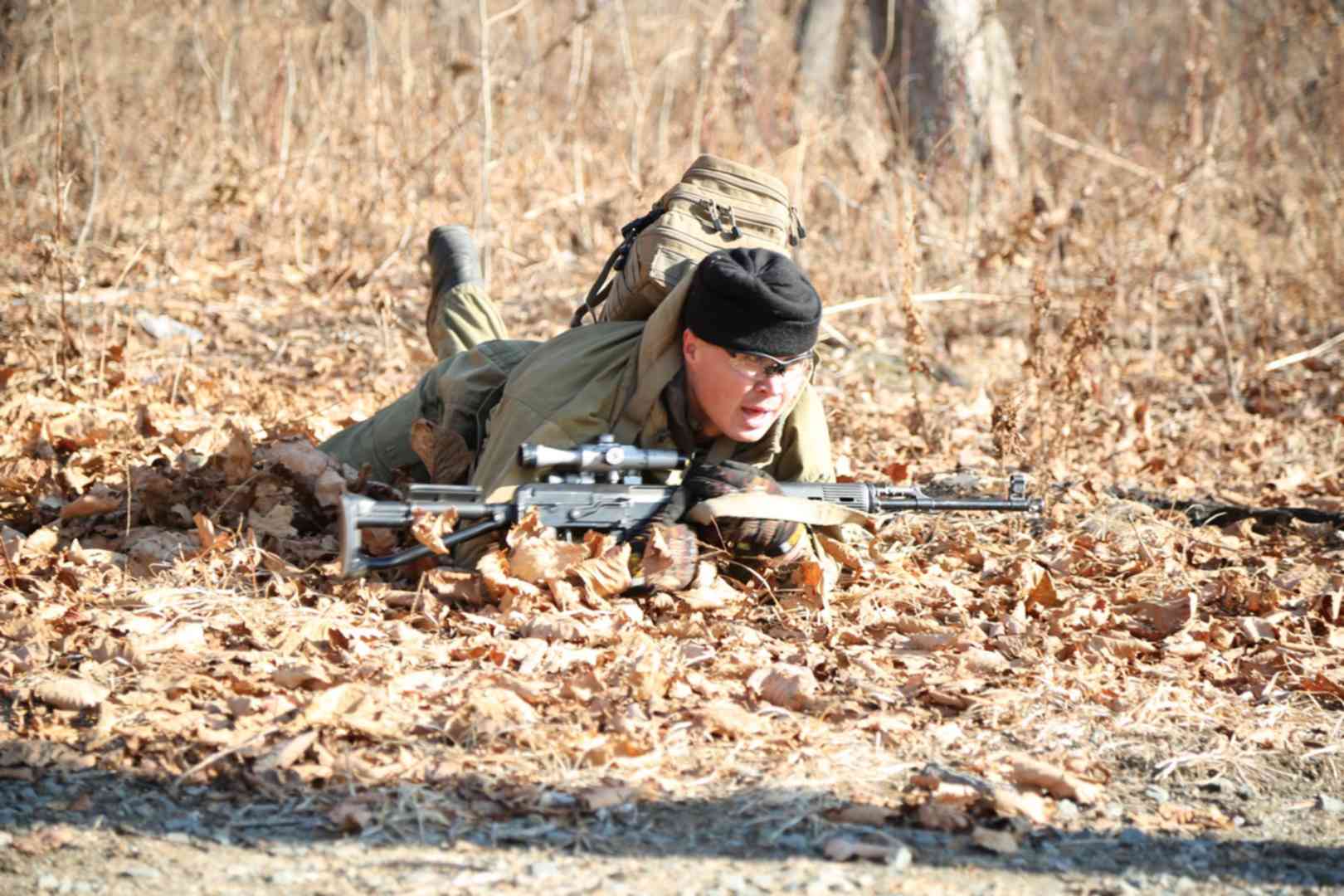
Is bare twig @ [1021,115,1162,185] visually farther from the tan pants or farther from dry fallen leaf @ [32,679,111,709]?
dry fallen leaf @ [32,679,111,709]

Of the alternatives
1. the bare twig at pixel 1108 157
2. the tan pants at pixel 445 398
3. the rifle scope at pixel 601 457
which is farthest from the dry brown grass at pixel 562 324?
the rifle scope at pixel 601 457

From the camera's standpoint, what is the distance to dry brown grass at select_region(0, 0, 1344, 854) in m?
3.33

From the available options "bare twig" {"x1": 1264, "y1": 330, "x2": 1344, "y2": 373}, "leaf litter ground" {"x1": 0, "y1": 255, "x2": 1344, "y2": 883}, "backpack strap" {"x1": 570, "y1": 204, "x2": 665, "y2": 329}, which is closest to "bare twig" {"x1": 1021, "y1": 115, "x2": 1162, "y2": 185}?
"bare twig" {"x1": 1264, "y1": 330, "x2": 1344, "y2": 373}

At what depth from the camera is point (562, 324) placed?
8148 mm

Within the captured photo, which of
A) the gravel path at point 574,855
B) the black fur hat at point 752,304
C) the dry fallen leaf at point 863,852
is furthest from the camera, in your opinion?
the black fur hat at point 752,304

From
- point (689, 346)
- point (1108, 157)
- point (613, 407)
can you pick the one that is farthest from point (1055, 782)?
point (1108, 157)

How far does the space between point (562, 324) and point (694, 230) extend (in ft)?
12.1

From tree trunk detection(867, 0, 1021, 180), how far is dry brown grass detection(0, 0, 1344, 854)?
1.11ft

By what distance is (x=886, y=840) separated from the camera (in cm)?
291

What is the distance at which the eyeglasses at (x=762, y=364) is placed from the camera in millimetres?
4066

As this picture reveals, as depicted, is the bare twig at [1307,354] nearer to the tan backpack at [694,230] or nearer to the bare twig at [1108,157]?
the bare twig at [1108,157]

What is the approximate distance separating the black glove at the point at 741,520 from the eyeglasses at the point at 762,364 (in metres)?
0.31

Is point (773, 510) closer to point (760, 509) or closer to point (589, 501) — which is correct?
point (760, 509)

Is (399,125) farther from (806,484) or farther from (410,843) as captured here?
(410,843)
